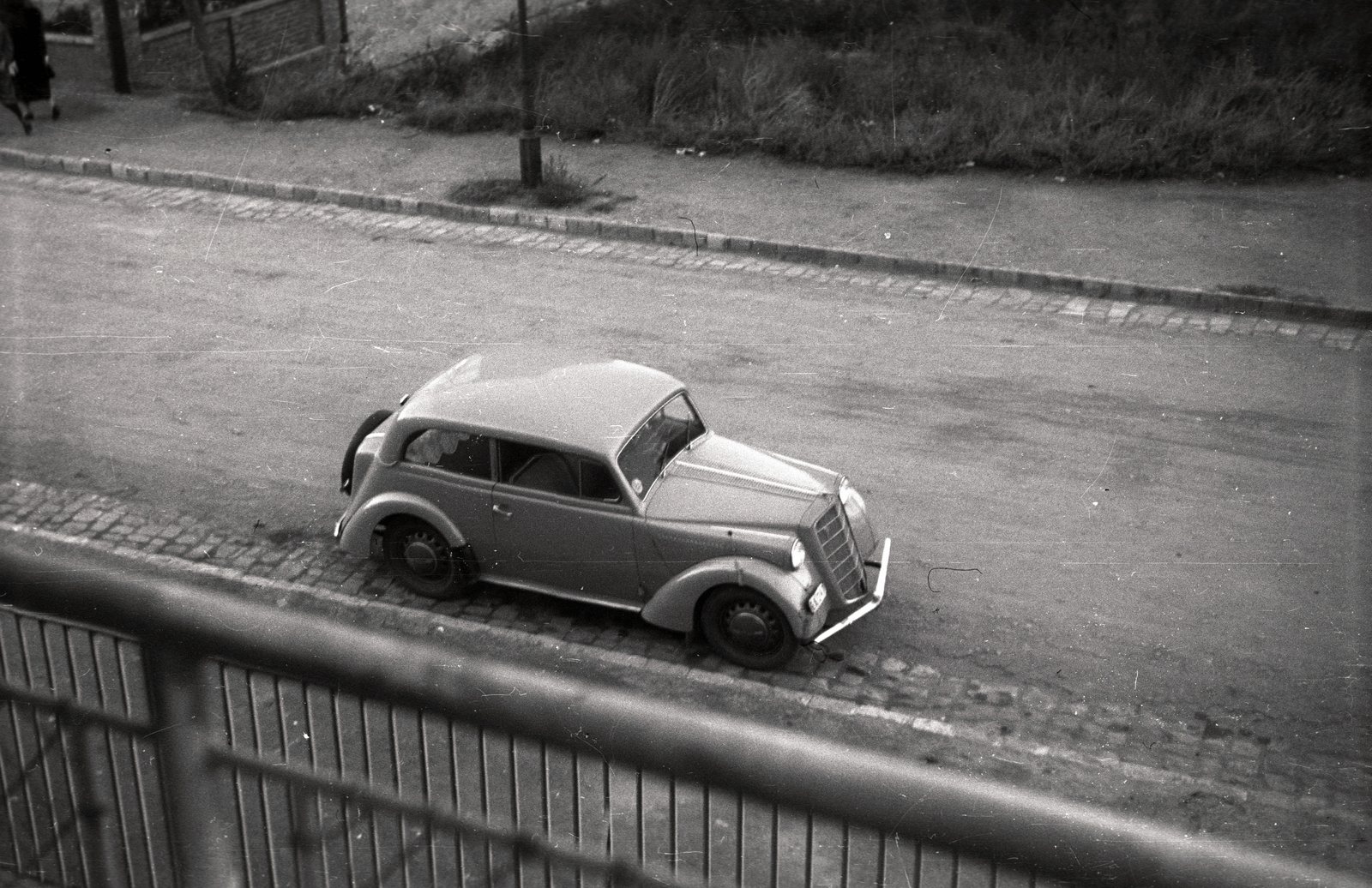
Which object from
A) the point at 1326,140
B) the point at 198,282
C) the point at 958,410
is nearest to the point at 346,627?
the point at 958,410

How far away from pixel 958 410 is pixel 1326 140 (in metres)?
8.43

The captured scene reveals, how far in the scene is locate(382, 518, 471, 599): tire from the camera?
9016mm

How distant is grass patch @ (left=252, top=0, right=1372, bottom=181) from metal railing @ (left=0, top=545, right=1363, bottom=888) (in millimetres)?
15319

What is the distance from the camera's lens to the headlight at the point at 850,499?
9039mm

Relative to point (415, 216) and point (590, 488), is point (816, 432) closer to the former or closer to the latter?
point (590, 488)

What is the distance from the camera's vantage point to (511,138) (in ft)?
64.1

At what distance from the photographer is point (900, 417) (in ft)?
38.6

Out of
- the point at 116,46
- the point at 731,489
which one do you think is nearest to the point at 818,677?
the point at 731,489

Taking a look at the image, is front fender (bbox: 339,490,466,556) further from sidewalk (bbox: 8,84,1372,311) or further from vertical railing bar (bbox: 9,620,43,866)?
sidewalk (bbox: 8,84,1372,311)

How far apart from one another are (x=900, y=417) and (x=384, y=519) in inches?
181

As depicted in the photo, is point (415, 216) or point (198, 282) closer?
point (198, 282)

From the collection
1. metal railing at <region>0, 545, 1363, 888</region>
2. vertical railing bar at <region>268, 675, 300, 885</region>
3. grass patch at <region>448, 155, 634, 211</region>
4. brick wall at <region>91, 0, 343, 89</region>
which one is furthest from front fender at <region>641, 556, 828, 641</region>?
brick wall at <region>91, 0, 343, 89</region>

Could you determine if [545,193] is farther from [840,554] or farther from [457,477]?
[840,554]

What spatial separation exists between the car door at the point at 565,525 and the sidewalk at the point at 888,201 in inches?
298
